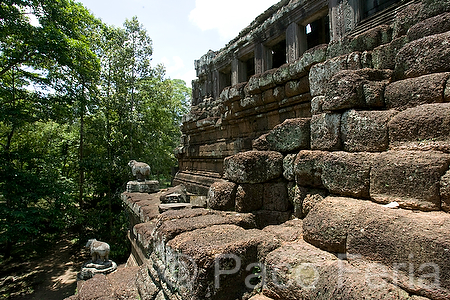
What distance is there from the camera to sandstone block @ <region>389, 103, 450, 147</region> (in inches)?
54.9

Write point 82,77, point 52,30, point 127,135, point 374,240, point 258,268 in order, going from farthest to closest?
1. point 127,135
2. point 82,77
3. point 52,30
4. point 258,268
5. point 374,240

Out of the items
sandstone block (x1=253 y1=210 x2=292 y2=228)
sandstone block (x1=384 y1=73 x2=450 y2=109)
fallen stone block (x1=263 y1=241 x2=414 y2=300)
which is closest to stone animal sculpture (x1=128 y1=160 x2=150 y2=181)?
sandstone block (x1=253 y1=210 x2=292 y2=228)

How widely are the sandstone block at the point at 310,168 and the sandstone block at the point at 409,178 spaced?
0.49 m

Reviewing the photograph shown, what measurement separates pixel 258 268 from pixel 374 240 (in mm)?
832

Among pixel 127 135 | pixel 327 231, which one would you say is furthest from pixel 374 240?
pixel 127 135

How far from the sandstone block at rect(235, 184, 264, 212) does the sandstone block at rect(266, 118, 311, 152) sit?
51cm

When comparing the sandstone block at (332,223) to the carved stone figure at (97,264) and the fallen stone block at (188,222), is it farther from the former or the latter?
the carved stone figure at (97,264)

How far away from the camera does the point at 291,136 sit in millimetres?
2605

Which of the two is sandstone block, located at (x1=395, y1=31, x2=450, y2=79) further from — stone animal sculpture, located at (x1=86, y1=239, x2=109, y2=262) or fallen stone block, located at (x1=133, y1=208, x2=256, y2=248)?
stone animal sculpture, located at (x1=86, y1=239, x2=109, y2=262)

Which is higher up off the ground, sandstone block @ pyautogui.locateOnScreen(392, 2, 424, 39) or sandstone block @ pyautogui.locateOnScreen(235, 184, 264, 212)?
sandstone block @ pyautogui.locateOnScreen(392, 2, 424, 39)

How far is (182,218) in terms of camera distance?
101 inches

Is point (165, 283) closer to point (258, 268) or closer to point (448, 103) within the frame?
point (258, 268)

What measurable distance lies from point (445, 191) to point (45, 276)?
34.9 ft

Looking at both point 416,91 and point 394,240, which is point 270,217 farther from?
point 416,91
